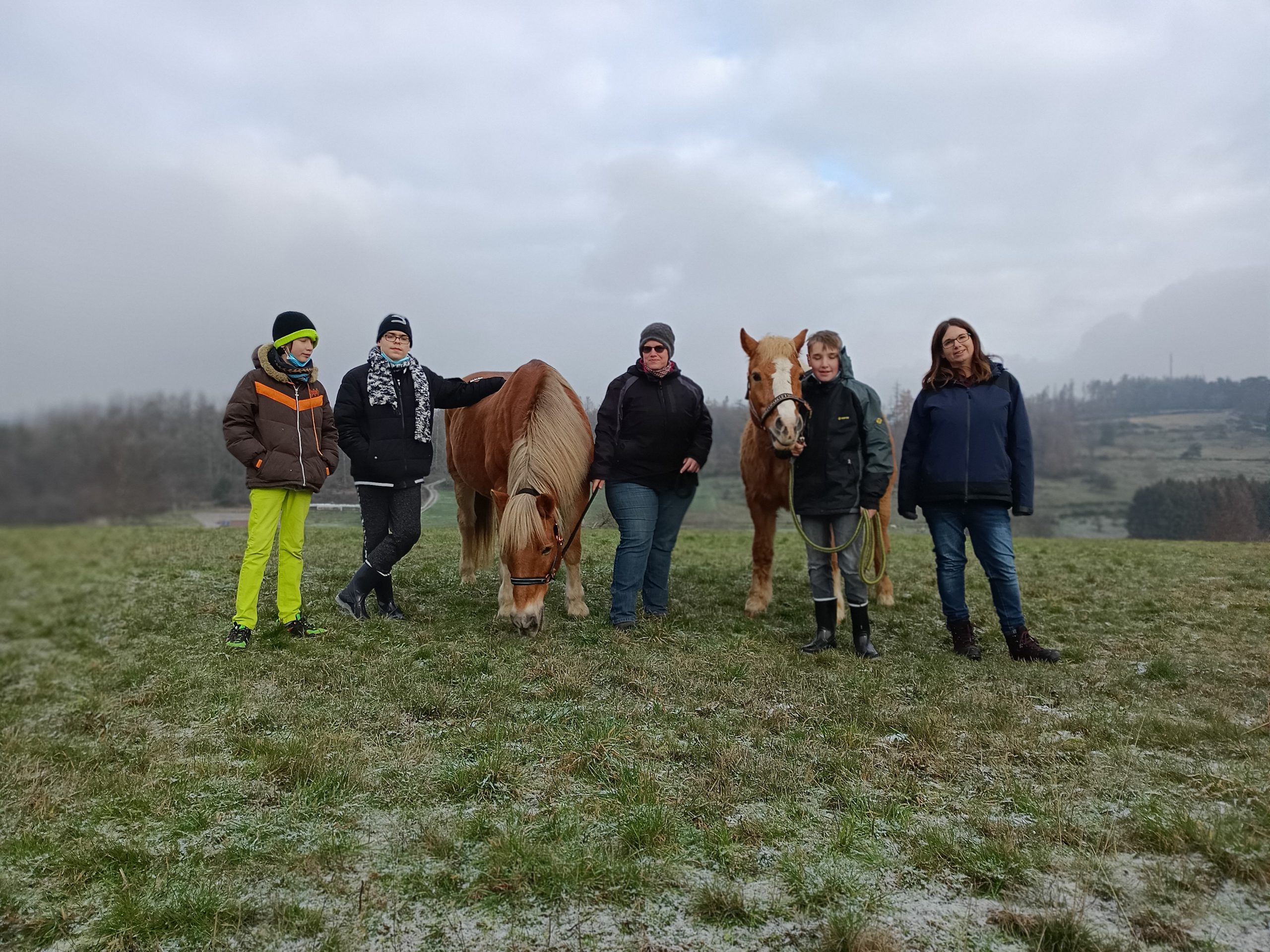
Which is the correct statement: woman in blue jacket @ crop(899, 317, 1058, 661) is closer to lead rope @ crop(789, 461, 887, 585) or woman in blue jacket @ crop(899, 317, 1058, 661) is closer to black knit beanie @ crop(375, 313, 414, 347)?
lead rope @ crop(789, 461, 887, 585)

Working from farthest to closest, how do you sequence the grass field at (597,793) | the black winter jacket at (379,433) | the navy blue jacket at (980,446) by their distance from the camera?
the black winter jacket at (379,433), the navy blue jacket at (980,446), the grass field at (597,793)

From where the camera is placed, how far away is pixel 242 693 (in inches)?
146

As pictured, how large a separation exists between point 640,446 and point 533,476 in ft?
3.19

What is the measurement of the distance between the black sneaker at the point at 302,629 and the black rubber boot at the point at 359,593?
0.60 meters

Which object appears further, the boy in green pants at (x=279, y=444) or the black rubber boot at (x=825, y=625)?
the black rubber boot at (x=825, y=625)

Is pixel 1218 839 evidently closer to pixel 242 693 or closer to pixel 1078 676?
pixel 1078 676

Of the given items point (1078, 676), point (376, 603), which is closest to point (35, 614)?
point (1078, 676)

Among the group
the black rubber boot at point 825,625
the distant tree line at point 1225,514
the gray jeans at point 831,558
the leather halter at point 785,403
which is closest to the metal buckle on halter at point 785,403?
the leather halter at point 785,403

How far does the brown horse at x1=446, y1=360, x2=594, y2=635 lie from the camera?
198 inches

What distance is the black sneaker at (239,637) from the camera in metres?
4.59

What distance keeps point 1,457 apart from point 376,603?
6.06 meters

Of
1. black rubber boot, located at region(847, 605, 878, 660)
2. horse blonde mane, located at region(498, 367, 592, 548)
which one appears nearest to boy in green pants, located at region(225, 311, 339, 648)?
horse blonde mane, located at region(498, 367, 592, 548)

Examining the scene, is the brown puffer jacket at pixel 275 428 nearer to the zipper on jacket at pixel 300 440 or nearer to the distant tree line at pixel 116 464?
the zipper on jacket at pixel 300 440

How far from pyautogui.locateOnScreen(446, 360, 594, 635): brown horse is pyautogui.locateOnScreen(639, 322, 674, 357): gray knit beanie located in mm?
842
